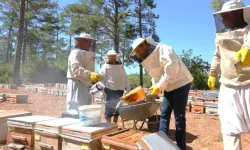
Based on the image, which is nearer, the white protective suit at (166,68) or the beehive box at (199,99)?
the white protective suit at (166,68)

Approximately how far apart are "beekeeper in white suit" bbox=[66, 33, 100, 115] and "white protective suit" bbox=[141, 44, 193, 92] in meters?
1.10

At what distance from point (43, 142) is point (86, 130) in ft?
2.39

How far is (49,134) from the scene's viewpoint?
8.96 feet

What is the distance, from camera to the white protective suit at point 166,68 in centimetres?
259

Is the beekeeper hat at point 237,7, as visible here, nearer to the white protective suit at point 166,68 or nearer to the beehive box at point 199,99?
the white protective suit at point 166,68

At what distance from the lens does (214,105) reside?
20.0 feet

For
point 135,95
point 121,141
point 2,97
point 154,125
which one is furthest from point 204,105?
point 2,97

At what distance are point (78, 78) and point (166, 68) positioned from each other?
1.60m

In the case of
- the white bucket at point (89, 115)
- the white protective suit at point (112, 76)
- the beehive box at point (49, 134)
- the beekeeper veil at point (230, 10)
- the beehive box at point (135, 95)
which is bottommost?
the beehive box at point (49, 134)

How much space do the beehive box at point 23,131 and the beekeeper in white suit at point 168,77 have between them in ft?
5.33

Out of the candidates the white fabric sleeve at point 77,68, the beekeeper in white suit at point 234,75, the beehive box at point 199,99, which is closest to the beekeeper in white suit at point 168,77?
the beekeeper in white suit at point 234,75

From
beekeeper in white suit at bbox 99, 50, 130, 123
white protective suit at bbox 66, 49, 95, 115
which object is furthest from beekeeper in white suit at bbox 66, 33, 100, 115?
beekeeper in white suit at bbox 99, 50, 130, 123

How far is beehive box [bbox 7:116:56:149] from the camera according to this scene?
2923 millimetres

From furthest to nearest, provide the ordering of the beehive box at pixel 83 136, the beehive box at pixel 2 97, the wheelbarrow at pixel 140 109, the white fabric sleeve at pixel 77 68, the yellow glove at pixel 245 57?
the beehive box at pixel 2 97
the white fabric sleeve at pixel 77 68
the wheelbarrow at pixel 140 109
the beehive box at pixel 83 136
the yellow glove at pixel 245 57
